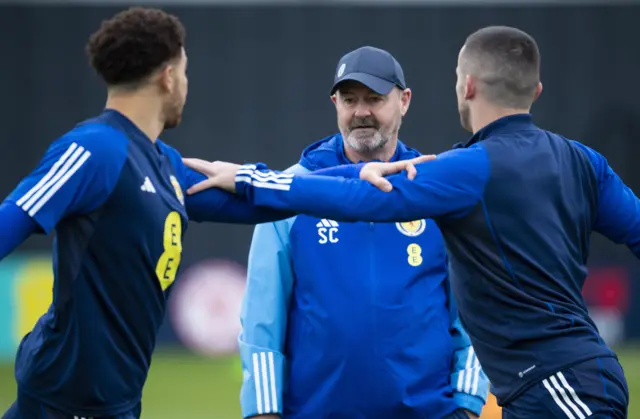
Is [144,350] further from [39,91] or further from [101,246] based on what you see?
[39,91]

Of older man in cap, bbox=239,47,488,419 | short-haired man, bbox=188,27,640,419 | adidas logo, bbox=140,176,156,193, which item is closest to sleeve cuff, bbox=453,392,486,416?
older man in cap, bbox=239,47,488,419

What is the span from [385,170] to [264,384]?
39.5 inches

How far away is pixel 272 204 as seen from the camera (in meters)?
4.39

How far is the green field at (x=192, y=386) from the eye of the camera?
10.4 metres

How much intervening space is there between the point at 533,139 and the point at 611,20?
1042cm

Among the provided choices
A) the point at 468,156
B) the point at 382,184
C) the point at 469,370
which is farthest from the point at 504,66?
the point at 469,370

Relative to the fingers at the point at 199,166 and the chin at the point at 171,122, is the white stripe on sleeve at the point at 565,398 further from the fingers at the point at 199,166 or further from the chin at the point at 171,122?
the chin at the point at 171,122

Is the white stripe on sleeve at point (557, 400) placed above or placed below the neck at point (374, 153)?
below

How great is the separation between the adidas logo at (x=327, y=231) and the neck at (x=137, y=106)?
3.17 ft

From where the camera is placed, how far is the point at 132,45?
4059 mm

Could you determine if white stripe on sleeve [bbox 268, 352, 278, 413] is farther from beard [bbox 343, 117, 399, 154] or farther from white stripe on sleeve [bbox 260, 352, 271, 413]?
beard [bbox 343, 117, 399, 154]

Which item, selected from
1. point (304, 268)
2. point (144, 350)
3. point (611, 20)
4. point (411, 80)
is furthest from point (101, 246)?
point (611, 20)

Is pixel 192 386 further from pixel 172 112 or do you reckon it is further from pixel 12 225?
pixel 12 225

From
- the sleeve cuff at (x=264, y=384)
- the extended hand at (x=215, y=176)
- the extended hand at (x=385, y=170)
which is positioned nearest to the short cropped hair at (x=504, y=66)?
the extended hand at (x=385, y=170)
